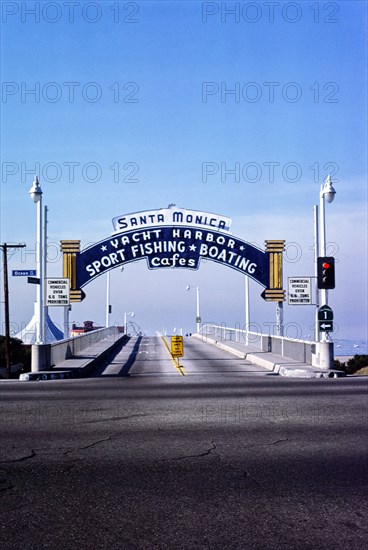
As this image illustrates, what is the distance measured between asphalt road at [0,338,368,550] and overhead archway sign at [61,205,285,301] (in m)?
20.9

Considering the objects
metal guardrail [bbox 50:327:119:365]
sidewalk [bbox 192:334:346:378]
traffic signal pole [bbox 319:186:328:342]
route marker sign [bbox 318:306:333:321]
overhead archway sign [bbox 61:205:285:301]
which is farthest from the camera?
overhead archway sign [bbox 61:205:285:301]

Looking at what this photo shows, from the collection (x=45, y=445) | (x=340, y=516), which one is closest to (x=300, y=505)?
(x=340, y=516)

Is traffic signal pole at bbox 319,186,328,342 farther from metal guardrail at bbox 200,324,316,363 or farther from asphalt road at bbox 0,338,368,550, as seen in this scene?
asphalt road at bbox 0,338,368,550

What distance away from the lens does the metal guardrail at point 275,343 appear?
28.8 metres

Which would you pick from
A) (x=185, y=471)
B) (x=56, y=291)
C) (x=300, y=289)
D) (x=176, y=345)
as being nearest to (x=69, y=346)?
(x=56, y=291)

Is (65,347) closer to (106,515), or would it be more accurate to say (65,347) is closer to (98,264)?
(98,264)

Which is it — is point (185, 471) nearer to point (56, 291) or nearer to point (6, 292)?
point (56, 291)

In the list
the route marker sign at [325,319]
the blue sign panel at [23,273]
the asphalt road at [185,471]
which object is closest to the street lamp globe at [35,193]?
the blue sign panel at [23,273]

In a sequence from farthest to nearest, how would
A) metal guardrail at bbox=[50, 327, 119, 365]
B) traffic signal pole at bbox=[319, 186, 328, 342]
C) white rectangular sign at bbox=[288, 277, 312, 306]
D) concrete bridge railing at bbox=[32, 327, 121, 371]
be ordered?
white rectangular sign at bbox=[288, 277, 312, 306] < metal guardrail at bbox=[50, 327, 119, 365] < traffic signal pole at bbox=[319, 186, 328, 342] < concrete bridge railing at bbox=[32, 327, 121, 371]

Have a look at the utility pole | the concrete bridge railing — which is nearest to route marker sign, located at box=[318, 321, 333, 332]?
the concrete bridge railing

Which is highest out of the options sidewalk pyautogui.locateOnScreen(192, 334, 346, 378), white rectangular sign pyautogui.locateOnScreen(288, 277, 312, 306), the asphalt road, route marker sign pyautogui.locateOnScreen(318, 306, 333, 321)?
white rectangular sign pyautogui.locateOnScreen(288, 277, 312, 306)

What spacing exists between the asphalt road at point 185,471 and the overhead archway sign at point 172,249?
20893mm

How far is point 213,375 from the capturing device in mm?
24859

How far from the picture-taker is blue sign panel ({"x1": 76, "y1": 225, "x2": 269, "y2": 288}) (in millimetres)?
37594
